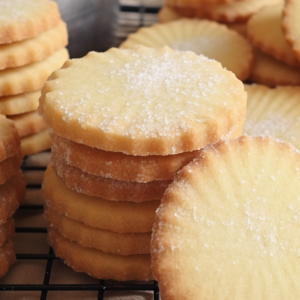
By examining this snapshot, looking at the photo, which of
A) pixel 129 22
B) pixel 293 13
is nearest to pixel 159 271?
pixel 293 13

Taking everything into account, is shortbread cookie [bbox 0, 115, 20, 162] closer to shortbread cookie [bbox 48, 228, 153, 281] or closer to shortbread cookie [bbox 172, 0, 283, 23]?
shortbread cookie [bbox 48, 228, 153, 281]

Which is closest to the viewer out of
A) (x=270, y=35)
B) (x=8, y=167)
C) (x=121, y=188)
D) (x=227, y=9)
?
(x=121, y=188)

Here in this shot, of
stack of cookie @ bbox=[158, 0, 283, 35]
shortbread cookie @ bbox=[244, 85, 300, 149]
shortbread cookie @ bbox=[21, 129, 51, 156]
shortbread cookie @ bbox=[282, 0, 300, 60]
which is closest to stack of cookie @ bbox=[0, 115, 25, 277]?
shortbread cookie @ bbox=[21, 129, 51, 156]

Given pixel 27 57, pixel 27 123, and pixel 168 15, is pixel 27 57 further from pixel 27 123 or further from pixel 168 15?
pixel 168 15

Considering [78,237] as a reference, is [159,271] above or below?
above

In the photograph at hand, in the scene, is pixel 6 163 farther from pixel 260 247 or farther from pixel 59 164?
pixel 260 247

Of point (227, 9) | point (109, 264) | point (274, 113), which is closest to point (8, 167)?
point (109, 264)
